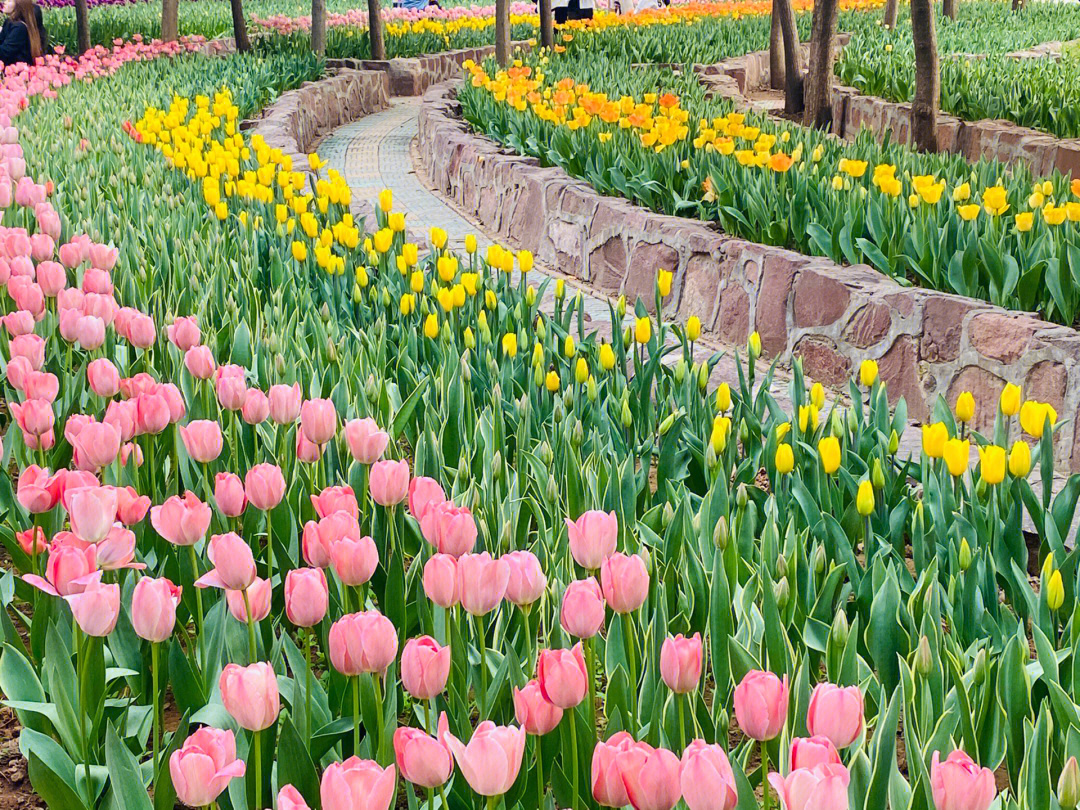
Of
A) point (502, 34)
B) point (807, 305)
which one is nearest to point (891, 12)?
point (502, 34)

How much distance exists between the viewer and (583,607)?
A: 1.24 meters

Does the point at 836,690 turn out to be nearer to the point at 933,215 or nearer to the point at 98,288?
the point at 98,288

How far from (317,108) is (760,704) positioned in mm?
11629

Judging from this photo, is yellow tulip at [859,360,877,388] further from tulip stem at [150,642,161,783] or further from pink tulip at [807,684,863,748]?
tulip stem at [150,642,161,783]

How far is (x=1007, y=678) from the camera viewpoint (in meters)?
1.46

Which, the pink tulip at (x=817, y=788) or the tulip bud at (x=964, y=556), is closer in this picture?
the pink tulip at (x=817, y=788)

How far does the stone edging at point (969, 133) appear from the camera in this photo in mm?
7559

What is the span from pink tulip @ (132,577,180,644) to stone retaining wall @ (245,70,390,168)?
232 inches

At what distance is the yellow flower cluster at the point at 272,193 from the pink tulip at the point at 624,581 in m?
2.37

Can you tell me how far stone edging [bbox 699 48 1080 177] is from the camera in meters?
7.56

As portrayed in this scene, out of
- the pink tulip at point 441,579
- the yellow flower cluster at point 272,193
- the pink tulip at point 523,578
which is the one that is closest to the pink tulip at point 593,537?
the pink tulip at point 523,578

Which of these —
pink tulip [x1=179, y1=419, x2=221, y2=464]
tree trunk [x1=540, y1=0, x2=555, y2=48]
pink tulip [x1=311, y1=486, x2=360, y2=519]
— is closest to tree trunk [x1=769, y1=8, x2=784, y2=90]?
tree trunk [x1=540, y1=0, x2=555, y2=48]

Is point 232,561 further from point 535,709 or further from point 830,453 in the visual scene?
point 830,453

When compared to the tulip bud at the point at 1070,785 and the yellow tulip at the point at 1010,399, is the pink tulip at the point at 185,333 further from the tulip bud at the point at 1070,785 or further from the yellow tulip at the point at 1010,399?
the tulip bud at the point at 1070,785
